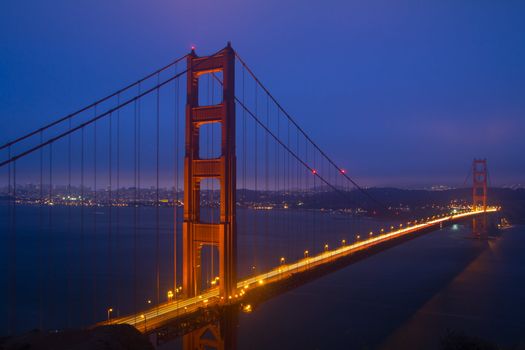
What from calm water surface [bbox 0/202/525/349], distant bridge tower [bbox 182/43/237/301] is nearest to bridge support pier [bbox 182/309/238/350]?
calm water surface [bbox 0/202/525/349]

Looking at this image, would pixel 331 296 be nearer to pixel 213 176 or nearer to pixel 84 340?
pixel 213 176

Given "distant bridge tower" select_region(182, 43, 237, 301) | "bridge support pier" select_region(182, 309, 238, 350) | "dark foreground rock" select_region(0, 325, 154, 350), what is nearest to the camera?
"dark foreground rock" select_region(0, 325, 154, 350)

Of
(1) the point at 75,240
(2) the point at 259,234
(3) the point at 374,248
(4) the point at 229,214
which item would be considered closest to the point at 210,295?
(4) the point at 229,214

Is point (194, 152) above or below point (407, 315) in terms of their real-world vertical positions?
above

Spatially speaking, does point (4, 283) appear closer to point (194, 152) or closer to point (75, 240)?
point (75, 240)

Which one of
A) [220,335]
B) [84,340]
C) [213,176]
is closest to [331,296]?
[220,335]

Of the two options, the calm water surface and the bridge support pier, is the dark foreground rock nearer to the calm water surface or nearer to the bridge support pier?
the calm water surface
